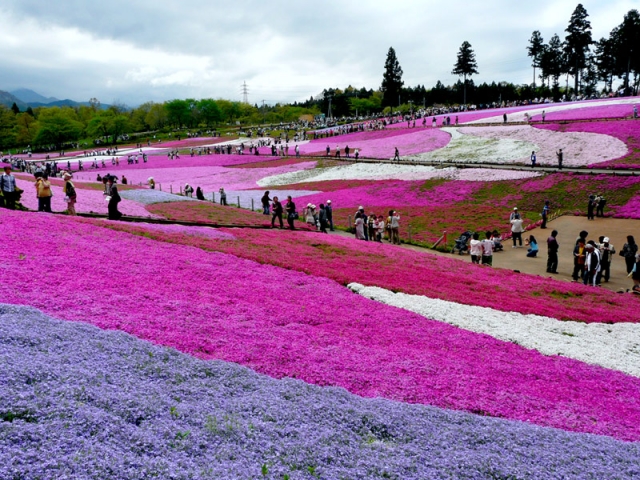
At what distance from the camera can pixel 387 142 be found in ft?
225

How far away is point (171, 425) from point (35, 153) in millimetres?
121659

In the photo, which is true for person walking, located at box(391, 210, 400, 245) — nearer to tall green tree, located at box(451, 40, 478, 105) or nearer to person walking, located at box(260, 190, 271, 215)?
person walking, located at box(260, 190, 271, 215)

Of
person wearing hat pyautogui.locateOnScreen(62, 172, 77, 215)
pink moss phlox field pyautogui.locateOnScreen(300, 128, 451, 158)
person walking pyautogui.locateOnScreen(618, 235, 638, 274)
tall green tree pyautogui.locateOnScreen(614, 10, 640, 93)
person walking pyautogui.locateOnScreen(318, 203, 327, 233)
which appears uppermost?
tall green tree pyautogui.locateOnScreen(614, 10, 640, 93)

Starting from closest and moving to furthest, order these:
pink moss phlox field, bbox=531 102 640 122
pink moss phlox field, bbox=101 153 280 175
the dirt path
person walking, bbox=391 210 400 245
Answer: the dirt path, person walking, bbox=391 210 400 245, pink moss phlox field, bbox=531 102 640 122, pink moss phlox field, bbox=101 153 280 175

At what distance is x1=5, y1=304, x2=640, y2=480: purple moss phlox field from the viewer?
5.45 m

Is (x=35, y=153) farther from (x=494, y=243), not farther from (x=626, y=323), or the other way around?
(x=626, y=323)

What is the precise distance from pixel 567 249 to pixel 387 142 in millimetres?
44084

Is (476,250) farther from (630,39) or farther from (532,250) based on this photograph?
(630,39)

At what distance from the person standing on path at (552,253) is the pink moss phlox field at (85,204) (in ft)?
69.0

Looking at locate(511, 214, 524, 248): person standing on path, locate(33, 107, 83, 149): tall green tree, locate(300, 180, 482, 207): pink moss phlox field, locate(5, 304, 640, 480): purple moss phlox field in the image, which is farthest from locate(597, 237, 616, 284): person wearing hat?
locate(33, 107, 83, 149): tall green tree

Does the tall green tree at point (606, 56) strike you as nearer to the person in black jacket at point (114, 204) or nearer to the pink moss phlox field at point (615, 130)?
the pink moss phlox field at point (615, 130)

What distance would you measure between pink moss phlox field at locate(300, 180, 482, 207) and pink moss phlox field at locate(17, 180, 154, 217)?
17.1 metres

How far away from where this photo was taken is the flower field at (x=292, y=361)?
234 inches

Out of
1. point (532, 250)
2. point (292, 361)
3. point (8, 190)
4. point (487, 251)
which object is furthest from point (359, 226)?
point (292, 361)
